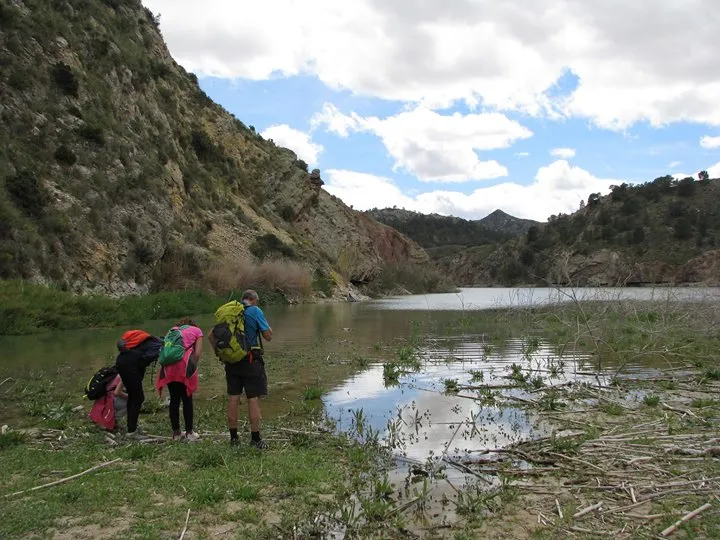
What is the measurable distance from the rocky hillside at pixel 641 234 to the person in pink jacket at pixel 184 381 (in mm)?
76844

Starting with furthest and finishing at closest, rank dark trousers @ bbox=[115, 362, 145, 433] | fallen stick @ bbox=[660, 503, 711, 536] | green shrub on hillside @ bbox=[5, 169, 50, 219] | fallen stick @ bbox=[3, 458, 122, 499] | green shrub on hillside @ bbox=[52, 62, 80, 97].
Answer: green shrub on hillside @ bbox=[52, 62, 80, 97] < green shrub on hillside @ bbox=[5, 169, 50, 219] < dark trousers @ bbox=[115, 362, 145, 433] < fallen stick @ bbox=[3, 458, 122, 499] < fallen stick @ bbox=[660, 503, 711, 536]

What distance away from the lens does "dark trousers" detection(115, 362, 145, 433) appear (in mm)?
7734

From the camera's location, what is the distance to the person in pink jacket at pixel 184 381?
761 cm

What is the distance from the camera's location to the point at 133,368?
307 inches

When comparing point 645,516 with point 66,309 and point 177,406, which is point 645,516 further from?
point 66,309

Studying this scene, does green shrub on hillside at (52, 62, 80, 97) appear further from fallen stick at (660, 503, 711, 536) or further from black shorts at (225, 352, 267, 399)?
fallen stick at (660, 503, 711, 536)

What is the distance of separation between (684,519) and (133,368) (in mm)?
6312

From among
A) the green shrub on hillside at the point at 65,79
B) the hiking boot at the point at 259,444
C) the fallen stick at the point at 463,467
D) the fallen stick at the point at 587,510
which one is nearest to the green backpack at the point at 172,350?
the hiking boot at the point at 259,444

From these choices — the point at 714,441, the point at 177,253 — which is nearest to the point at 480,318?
the point at 177,253

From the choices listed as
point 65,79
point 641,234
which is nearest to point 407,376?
point 65,79

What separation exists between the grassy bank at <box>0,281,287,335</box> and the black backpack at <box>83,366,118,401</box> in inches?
325

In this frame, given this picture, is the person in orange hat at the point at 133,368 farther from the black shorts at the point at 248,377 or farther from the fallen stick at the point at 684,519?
the fallen stick at the point at 684,519

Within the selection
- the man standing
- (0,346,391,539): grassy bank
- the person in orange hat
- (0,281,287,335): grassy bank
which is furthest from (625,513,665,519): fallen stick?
(0,281,287,335): grassy bank

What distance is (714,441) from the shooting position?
680 cm
